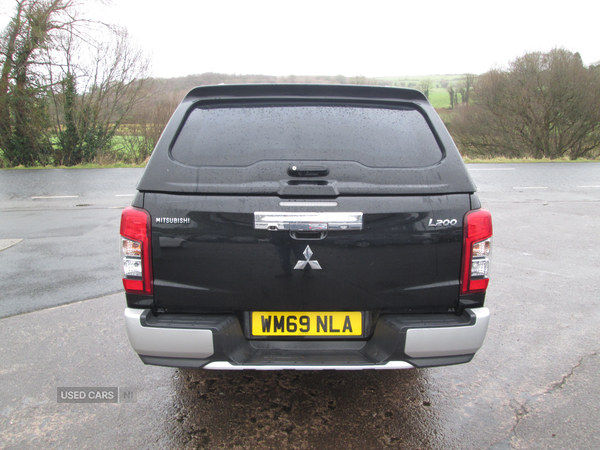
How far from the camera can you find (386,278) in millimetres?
2234

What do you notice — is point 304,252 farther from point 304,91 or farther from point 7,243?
point 7,243

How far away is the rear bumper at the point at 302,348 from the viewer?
2.18m

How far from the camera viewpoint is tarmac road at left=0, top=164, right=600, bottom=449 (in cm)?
242

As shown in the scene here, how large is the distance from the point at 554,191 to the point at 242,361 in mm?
11168

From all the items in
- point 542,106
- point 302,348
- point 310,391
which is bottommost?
point 310,391

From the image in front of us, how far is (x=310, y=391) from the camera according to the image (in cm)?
285

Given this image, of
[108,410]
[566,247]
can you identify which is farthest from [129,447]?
[566,247]

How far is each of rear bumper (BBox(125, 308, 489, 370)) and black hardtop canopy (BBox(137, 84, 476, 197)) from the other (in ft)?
2.19

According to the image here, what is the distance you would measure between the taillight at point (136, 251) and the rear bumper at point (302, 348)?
0.15 m

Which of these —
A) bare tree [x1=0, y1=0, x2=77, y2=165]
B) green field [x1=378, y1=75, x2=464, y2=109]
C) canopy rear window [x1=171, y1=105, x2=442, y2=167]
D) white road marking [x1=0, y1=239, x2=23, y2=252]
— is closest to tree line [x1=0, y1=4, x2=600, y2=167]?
bare tree [x1=0, y1=0, x2=77, y2=165]

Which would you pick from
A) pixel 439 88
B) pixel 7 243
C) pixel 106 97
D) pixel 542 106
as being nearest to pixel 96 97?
pixel 106 97

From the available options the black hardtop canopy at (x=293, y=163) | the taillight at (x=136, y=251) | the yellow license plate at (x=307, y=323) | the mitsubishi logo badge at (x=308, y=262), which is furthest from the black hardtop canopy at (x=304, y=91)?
the yellow license plate at (x=307, y=323)

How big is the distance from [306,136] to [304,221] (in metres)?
0.54

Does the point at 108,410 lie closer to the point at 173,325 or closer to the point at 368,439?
the point at 173,325
